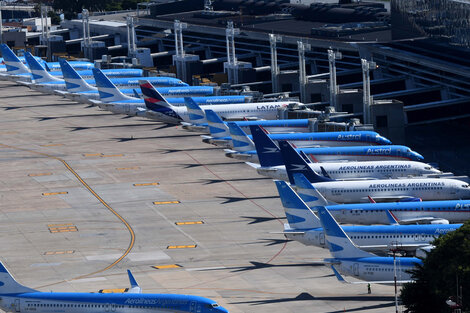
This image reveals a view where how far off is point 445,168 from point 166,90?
62.9 m

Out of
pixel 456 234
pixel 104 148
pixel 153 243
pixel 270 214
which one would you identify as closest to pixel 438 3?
pixel 104 148

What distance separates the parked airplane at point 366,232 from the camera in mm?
94688

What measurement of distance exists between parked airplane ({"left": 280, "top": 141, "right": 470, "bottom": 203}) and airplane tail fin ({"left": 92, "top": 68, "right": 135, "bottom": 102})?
67.1 m

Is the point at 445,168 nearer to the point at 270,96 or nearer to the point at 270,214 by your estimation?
the point at 270,214

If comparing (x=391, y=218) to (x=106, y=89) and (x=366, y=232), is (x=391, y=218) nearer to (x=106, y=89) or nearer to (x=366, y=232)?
(x=366, y=232)

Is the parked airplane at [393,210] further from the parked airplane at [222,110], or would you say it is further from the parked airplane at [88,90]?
the parked airplane at [88,90]

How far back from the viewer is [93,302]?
7944 cm

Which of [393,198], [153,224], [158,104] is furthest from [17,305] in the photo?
[158,104]

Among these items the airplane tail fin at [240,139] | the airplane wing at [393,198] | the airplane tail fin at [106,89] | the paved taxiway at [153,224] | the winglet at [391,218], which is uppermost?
the airplane tail fin at [106,89]

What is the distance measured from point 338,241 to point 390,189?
26828mm

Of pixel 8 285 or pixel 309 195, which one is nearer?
pixel 8 285

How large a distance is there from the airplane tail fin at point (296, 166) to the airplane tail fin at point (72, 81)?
80.0 m

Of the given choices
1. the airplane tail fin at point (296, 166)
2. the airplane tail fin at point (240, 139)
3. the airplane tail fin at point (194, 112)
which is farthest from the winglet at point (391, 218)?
the airplane tail fin at point (194, 112)

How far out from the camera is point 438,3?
17175 cm
